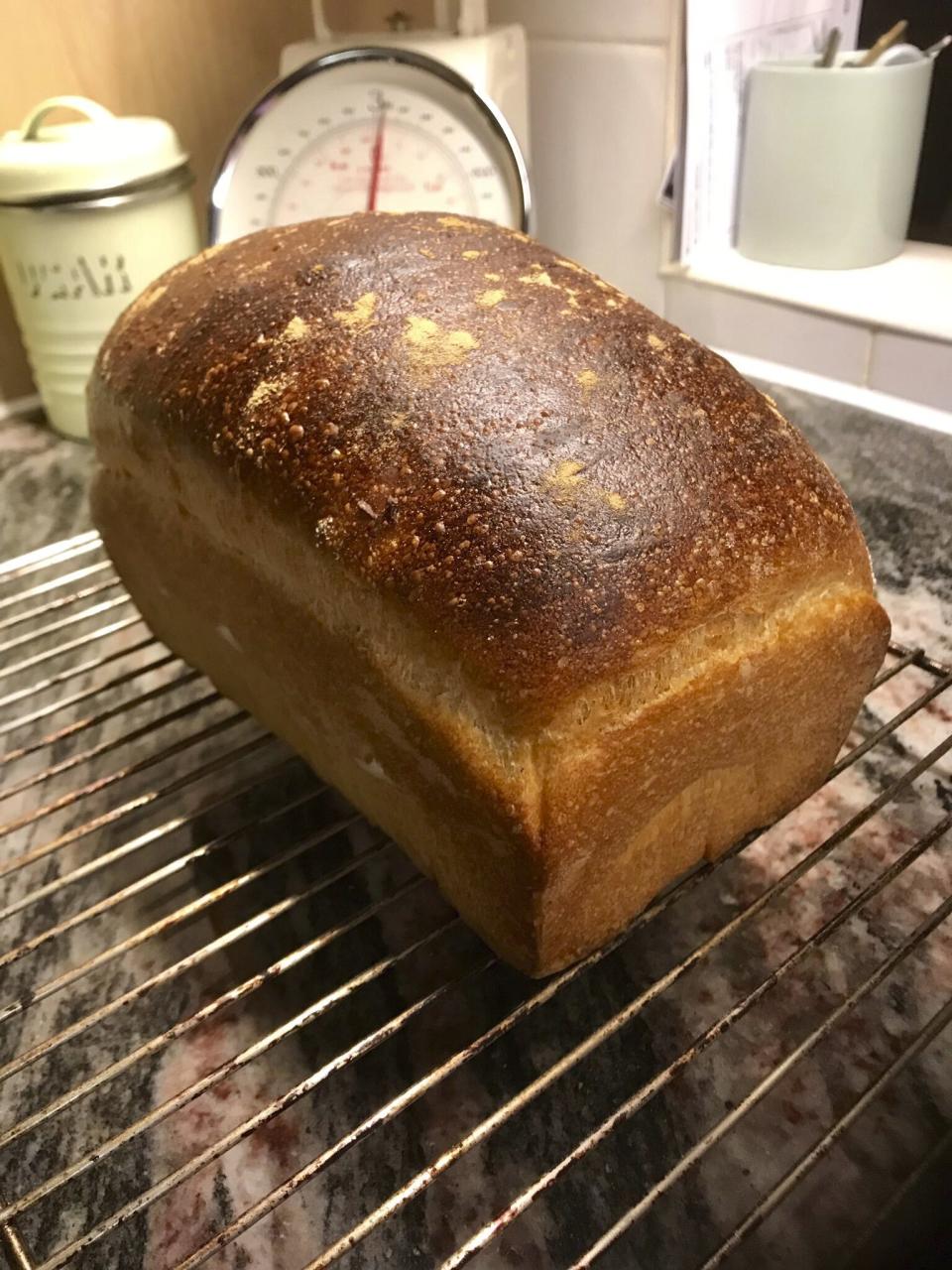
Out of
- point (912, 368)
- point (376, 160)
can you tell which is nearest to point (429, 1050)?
point (912, 368)

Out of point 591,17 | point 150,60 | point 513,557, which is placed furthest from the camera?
point 150,60

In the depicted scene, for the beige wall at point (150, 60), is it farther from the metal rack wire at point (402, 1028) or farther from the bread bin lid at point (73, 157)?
the metal rack wire at point (402, 1028)

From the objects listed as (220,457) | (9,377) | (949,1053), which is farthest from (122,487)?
(9,377)

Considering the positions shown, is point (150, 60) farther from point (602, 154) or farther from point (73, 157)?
point (602, 154)

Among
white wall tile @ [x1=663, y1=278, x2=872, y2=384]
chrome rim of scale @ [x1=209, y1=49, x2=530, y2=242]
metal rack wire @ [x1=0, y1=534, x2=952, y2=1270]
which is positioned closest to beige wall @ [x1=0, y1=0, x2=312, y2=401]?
chrome rim of scale @ [x1=209, y1=49, x2=530, y2=242]

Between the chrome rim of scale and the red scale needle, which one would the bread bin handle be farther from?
the red scale needle

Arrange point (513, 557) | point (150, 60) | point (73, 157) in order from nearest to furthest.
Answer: point (513, 557) < point (73, 157) < point (150, 60)
